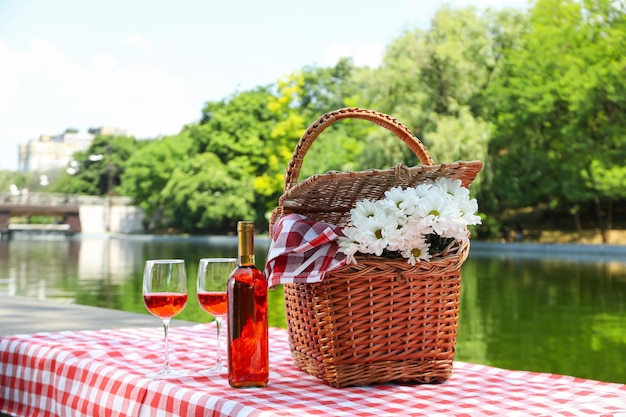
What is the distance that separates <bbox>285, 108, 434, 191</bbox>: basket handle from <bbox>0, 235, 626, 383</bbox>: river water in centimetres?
258

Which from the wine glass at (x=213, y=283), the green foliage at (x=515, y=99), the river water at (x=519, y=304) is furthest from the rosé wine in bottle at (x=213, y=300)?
the green foliage at (x=515, y=99)

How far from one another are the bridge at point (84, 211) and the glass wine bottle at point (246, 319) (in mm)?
58384

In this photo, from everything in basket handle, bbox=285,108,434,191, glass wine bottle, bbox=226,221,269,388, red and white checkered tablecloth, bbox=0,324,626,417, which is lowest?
red and white checkered tablecloth, bbox=0,324,626,417

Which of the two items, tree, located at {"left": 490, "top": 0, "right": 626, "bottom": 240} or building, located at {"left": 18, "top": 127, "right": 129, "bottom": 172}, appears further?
building, located at {"left": 18, "top": 127, "right": 129, "bottom": 172}

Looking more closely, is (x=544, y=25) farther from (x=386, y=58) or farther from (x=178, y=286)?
(x=178, y=286)

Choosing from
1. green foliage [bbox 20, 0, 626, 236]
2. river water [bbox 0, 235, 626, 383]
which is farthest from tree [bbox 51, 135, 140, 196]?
river water [bbox 0, 235, 626, 383]

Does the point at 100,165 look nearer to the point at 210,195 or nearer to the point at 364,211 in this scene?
the point at 210,195

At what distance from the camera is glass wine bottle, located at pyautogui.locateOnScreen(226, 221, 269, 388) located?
162 centimetres

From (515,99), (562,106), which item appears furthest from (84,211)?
(562,106)

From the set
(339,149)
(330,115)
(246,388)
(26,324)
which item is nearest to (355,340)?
(246,388)

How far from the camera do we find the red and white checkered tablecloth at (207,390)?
1492mm

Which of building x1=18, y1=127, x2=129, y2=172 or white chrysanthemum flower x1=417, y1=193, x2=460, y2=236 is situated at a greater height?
building x1=18, y1=127, x2=129, y2=172

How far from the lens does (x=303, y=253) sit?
169 centimetres

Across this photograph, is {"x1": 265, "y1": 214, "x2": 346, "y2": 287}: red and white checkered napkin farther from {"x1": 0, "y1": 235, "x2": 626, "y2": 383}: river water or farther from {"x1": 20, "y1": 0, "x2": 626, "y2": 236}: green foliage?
{"x1": 20, "y1": 0, "x2": 626, "y2": 236}: green foliage
